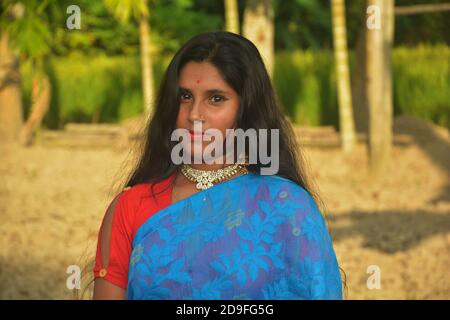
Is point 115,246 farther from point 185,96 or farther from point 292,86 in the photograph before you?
point 292,86

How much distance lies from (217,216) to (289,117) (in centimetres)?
1139

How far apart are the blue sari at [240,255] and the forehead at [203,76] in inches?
14.0

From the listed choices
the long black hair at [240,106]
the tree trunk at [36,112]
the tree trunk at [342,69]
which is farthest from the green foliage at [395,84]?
the long black hair at [240,106]

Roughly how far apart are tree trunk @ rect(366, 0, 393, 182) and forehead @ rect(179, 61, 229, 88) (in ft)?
29.4

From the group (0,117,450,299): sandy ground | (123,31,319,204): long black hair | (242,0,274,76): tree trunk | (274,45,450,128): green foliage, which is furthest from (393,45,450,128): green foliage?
(123,31,319,204): long black hair

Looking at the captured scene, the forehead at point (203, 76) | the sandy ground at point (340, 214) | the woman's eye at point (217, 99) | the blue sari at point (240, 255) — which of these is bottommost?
the sandy ground at point (340, 214)

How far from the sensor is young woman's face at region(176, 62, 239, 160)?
271cm

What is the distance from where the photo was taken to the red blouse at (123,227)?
8.89ft

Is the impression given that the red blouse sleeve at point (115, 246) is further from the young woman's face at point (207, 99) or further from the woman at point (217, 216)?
the young woman's face at point (207, 99)

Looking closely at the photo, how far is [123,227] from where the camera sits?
8.96ft

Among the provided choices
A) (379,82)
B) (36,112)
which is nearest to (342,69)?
(379,82)

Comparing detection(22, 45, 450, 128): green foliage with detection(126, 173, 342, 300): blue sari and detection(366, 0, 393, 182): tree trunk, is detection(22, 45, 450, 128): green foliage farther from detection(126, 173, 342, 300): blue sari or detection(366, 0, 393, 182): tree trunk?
detection(126, 173, 342, 300): blue sari

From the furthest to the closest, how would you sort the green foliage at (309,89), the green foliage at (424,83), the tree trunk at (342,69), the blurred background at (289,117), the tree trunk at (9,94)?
the green foliage at (309,89)
the tree trunk at (9,94)
the green foliage at (424,83)
the tree trunk at (342,69)
the blurred background at (289,117)
